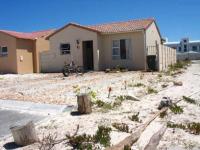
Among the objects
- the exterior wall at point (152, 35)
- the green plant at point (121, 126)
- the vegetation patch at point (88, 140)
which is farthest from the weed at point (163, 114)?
the exterior wall at point (152, 35)

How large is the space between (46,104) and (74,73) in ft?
46.3

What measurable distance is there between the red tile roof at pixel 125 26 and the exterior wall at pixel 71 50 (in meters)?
1.35

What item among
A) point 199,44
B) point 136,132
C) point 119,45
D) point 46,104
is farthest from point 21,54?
point 199,44

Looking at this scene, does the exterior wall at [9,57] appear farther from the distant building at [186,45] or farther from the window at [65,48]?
the distant building at [186,45]

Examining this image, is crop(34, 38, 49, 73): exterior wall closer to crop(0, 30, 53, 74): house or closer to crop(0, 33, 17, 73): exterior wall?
crop(0, 30, 53, 74): house

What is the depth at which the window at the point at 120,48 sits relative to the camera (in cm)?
2625

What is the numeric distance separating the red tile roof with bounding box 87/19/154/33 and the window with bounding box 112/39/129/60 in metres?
0.92

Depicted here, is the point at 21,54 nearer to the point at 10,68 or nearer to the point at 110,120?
the point at 10,68

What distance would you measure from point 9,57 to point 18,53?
928 millimetres

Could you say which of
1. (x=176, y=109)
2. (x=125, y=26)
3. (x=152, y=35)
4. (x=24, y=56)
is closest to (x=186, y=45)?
(x=152, y=35)

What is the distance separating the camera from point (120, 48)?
2648 centimetres

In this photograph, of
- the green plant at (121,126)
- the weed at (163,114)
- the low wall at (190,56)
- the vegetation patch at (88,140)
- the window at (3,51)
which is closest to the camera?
the vegetation patch at (88,140)

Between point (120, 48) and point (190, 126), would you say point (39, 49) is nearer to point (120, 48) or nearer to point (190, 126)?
point (120, 48)

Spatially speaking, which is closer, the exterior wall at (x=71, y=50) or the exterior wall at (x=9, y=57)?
the exterior wall at (x=71, y=50)
